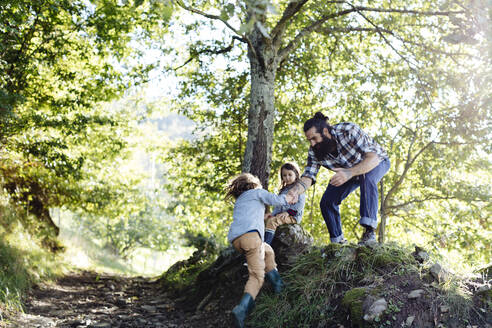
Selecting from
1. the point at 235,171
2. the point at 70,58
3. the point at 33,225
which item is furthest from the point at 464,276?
the point at 33,225

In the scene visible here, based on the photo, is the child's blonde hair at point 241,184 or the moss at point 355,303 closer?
the moss at point 355,303

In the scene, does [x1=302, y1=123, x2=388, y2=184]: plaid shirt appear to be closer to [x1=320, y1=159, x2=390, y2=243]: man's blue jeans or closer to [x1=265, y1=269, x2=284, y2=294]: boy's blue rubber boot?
[x1=320, y1=159, x2=390, y2=243]: man's blue jeans

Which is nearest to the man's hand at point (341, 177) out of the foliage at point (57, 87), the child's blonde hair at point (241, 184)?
the child's blonde hair at point (241, 184)

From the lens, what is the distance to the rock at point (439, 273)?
376 cm

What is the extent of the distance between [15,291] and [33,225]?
4547 mm

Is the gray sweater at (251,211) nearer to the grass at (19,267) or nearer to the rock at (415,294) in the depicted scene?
the rock at (415,294)

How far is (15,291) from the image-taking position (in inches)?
256

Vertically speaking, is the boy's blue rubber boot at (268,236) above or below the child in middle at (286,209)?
below

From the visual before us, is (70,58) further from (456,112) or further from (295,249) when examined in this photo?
(456,112)

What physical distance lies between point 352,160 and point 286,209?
3.88 feet

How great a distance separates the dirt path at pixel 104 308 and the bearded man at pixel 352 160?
2.19 meters

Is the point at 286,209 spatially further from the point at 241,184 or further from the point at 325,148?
the point at 325,148

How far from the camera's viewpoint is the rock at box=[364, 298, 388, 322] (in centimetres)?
351

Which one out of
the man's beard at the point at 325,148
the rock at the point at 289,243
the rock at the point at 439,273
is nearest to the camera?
the rock at the point at 439,273
